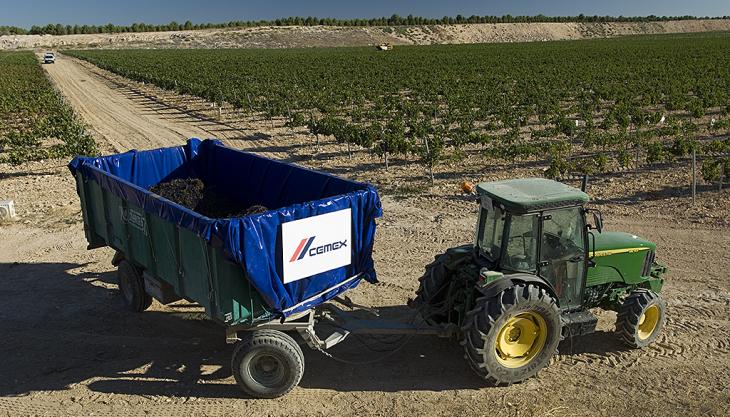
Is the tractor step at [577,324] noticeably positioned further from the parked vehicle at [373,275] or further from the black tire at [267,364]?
the black tire at [267,364]

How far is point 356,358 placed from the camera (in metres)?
8.14

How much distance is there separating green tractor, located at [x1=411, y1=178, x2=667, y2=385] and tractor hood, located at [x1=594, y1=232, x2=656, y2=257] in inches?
0.5

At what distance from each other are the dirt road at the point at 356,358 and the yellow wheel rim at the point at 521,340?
1.09ft

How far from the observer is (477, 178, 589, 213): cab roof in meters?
6.97

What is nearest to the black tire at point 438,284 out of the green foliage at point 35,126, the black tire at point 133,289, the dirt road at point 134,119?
the black tire at point 133,289

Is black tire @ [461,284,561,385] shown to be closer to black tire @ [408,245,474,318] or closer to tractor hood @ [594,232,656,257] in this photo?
black tire @ [408,245,474,318]

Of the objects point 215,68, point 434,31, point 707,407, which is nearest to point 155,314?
point 707,407

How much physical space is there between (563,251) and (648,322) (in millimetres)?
1822

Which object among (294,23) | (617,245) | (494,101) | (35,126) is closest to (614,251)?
(617,245)

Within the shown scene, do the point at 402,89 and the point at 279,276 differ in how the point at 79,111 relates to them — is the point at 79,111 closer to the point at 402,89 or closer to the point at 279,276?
the point at 402,89

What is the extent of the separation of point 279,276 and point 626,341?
183 inches

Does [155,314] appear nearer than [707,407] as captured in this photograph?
No

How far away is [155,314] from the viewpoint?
9.55 m

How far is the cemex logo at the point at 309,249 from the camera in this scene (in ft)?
23.5
